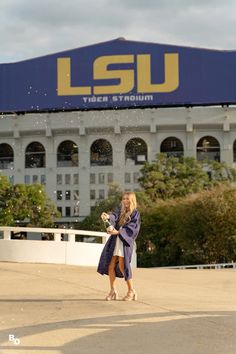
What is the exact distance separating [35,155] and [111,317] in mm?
73708

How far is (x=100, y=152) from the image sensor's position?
7825 cm

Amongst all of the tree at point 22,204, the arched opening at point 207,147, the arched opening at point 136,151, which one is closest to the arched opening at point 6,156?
the arched opening at point 136,151

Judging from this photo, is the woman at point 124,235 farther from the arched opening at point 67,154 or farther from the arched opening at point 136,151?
the arched opening at point 67,154

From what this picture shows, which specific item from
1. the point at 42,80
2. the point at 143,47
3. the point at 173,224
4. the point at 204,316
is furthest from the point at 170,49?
the point at 204,316

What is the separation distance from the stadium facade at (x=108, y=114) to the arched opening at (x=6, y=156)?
40 centimetres

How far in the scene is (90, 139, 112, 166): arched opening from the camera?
252 feet

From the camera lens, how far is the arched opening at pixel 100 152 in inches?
3024

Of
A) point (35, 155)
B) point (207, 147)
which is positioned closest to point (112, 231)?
point (207, 147)

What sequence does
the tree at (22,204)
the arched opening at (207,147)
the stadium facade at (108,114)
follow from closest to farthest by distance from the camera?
the tree at (22,204) → the stadium facade at (108,114) → the arched opening at (207,147)

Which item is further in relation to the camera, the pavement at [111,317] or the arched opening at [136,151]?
the arched opening at [136,151]

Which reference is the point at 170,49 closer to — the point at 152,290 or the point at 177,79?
the point at 177,79

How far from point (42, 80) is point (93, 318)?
228 feet

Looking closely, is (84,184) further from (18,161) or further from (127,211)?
(127,211)

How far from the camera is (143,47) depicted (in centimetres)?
7256
